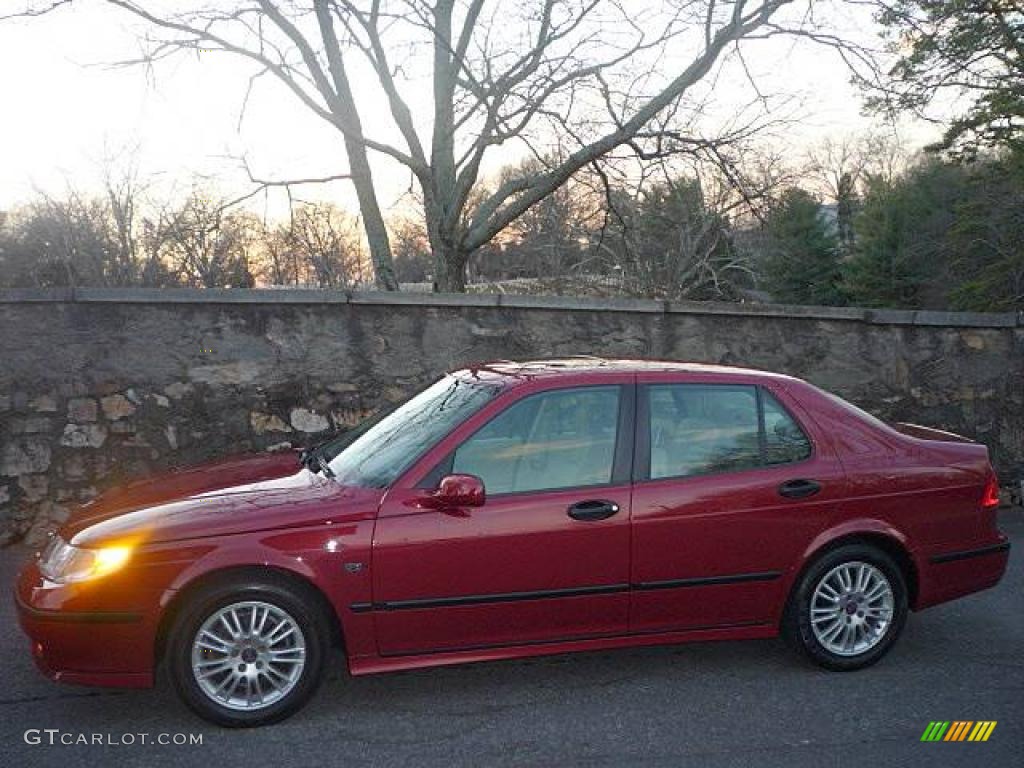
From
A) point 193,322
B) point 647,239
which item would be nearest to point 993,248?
point 647,239

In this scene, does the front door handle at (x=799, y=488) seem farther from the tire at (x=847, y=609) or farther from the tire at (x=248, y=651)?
the tire at (x=248, y=651)

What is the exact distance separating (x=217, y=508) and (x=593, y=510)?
1562 mm

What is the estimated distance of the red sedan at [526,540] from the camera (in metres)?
3.84

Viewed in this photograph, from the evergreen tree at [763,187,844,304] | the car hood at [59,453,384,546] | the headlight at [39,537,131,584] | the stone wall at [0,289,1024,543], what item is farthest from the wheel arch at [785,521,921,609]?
the evergreen tree at [763,187,844,304]

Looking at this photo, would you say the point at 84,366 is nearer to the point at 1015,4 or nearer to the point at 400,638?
the point at 400,638

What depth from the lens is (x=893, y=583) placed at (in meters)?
4.61

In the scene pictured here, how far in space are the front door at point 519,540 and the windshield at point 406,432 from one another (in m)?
0.13

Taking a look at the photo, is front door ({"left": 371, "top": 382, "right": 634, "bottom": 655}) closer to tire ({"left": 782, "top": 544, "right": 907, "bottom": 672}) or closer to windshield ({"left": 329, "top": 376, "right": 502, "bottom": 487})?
windshield ({"left": 329, "top": 376, "right": 502, "bottom": 487})

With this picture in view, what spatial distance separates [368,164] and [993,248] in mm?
23172

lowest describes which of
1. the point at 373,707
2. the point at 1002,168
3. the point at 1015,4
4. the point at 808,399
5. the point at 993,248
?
the point at 373,707

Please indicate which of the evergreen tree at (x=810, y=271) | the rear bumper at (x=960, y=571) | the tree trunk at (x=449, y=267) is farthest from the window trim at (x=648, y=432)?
the evergreen tree at (x=810, y=271)

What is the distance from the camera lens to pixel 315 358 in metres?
7.70

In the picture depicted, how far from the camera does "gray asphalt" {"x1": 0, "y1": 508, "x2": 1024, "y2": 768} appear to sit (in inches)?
145

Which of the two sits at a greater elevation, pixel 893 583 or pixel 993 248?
pixel 993 248
